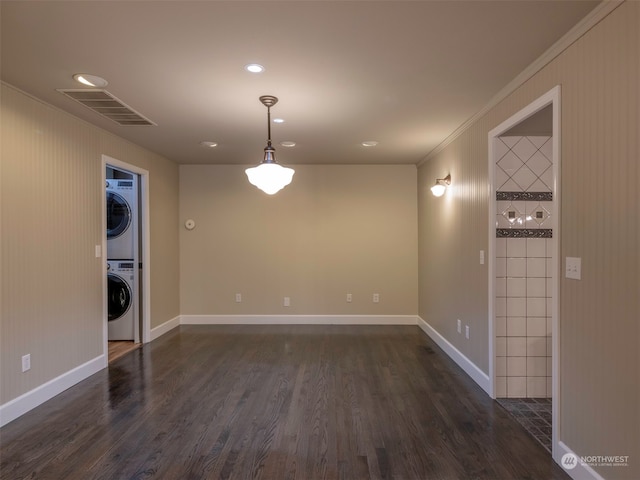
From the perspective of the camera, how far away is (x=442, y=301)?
434 cm

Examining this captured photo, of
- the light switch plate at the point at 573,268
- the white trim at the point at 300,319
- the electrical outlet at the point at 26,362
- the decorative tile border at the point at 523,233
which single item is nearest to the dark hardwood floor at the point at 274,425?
the electrical outlet at the point at 26,362

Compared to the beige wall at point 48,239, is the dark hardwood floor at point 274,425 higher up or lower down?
lower down

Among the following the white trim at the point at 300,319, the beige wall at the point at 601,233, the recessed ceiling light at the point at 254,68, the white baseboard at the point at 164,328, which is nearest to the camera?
the beige wall at the point at 601,233

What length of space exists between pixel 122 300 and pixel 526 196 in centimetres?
464

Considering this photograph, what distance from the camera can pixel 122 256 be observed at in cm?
463

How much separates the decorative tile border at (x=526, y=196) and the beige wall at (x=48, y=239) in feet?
12.1

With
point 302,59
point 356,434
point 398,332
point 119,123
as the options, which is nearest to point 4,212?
point 119,123

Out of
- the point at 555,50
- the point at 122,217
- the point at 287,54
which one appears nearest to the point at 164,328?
the point at 122,217

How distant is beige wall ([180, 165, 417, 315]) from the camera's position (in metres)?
5.54

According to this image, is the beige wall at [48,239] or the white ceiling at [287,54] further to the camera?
the beige wall at [48,239]

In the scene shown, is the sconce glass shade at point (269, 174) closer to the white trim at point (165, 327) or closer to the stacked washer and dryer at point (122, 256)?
the stacked washer and dryer at point (122, 256)

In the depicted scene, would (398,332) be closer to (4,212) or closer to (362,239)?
(362,239)

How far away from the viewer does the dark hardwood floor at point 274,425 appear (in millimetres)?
2051

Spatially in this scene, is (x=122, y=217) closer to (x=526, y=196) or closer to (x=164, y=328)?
(x=164, y=328)
